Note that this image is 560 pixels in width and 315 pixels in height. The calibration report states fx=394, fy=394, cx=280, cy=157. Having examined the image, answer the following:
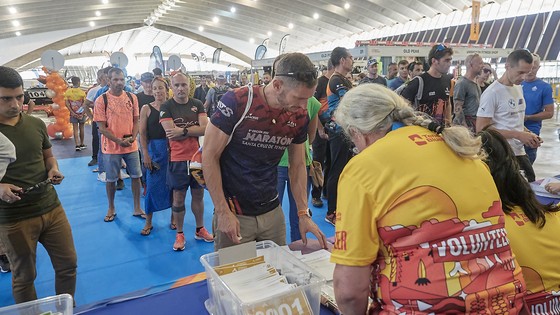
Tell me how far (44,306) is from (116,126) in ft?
9.64

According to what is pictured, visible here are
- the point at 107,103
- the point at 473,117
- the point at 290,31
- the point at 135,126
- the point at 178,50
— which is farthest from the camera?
the point at 178,50

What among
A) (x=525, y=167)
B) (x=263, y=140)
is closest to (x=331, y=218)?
(x=525, y=167)

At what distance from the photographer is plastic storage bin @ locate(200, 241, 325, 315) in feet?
3.43

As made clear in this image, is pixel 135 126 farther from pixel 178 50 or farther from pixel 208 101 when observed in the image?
pixel 178 50

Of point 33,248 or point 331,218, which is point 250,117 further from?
point 331,218

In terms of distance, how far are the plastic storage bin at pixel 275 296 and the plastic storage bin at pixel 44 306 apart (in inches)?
16.3

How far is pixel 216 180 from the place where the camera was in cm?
165

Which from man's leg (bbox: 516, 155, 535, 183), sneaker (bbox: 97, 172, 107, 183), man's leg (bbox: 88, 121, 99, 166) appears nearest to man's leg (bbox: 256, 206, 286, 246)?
man's leg (bbox: 516, 155, 535, 183)

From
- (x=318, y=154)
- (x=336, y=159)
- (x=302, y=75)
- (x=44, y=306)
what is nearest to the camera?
(x=44, y=306)

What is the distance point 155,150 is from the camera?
3.60 m

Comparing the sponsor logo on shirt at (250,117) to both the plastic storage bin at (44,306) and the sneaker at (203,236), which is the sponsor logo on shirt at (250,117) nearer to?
Answer: the plastic storage bin at (44,306)

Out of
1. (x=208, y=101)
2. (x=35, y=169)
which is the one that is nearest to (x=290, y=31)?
(x=208, y=101)

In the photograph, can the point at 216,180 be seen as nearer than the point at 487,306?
No

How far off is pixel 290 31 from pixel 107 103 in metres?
27.1
